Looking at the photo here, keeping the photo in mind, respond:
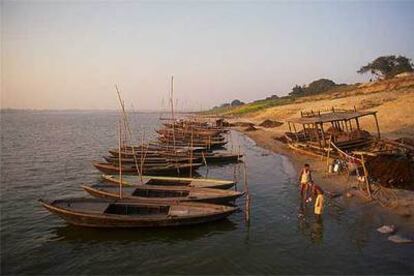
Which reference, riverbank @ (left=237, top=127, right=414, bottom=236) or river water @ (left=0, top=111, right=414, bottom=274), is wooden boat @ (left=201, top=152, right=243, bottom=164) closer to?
riverbank @ (left=237, top=127, right=414, bottom=236)

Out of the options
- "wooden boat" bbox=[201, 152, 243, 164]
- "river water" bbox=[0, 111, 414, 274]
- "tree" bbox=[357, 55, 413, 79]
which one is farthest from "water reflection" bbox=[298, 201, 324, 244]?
"tree" bbox=[357, 55, 413, 79]

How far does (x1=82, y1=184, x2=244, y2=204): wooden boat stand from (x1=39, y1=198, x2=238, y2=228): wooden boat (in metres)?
0.40

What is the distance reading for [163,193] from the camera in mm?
16203

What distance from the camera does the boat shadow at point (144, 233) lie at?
12375 mm

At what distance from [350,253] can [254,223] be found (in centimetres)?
372

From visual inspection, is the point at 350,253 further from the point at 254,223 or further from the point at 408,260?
the point at 254,223

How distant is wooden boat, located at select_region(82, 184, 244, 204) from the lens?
47.6 feet

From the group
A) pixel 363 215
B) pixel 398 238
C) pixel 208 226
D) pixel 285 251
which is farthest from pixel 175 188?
pixel 398 238

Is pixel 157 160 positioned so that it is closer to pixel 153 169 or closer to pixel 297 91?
pixel 153 169

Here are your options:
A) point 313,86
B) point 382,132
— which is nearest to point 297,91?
point 313,86

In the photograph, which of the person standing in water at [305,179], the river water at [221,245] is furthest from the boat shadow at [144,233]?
the person standing in water at [305,179]

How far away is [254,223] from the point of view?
13719 millimetres

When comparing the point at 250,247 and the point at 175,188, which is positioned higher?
the point at 175,188

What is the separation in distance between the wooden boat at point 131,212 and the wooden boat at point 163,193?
0.40 metres
